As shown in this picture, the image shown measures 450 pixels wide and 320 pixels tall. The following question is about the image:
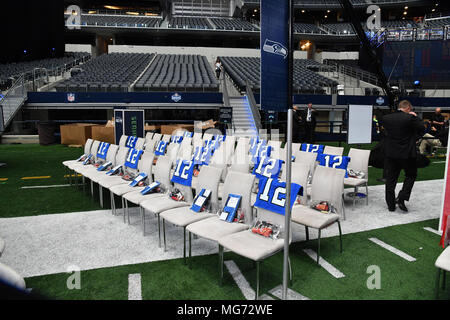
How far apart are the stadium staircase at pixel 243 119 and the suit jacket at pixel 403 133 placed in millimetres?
7229

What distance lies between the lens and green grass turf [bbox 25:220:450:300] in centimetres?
295

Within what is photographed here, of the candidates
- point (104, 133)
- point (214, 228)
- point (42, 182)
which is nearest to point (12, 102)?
point (104, 133)

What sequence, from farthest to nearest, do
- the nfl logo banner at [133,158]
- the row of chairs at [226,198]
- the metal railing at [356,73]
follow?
the metal railing at [356,73] < the nfl logo banner at [133,158] < the row of chairs at [226,198]

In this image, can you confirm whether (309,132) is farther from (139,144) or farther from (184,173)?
(184,173)

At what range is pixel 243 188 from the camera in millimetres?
3654

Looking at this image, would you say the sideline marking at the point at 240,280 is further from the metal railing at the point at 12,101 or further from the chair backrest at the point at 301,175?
the metal railing at the point at 12,101

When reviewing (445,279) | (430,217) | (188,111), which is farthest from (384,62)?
(445,279)

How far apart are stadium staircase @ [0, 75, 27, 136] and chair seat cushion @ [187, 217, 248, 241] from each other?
13829 millimetres

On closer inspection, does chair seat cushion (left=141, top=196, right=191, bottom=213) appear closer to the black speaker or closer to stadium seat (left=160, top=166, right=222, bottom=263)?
stadium seat (left=160, top=166, right=222, bottom=263)

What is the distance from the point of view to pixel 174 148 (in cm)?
680

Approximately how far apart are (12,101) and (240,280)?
15.2m

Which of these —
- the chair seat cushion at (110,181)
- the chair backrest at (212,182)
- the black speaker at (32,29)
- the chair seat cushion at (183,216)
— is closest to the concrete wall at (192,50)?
the black speaker at (32,29)

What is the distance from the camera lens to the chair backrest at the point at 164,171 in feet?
15.5
